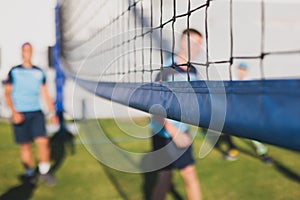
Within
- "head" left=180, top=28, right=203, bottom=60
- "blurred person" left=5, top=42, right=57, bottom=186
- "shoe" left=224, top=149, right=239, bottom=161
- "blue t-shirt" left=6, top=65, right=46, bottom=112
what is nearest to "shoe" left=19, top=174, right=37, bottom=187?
"blurred person" left=5, top=42, right=57, bottom=186

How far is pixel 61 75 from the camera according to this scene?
22.4 ft

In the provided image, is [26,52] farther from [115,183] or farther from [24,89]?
[115,183]

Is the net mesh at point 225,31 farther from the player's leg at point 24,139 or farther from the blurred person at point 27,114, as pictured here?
the player's leg at point 24,139

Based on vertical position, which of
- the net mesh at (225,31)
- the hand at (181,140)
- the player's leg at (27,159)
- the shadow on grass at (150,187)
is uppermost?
the net mesh at (225,31)

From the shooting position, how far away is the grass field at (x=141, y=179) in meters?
3.87

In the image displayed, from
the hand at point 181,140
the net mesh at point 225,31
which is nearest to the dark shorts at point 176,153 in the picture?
the hand at point 181,140

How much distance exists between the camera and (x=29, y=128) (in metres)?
4.34

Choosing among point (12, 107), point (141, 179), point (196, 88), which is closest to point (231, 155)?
point (141, 179)

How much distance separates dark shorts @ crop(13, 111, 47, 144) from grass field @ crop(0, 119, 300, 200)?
1.41 ft

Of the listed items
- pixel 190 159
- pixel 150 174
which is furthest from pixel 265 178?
pixel 190 159

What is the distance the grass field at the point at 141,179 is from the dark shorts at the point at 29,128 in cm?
43

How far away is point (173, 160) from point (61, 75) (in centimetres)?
423

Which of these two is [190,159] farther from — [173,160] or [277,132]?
[277,132]

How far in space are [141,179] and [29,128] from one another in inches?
47.3
